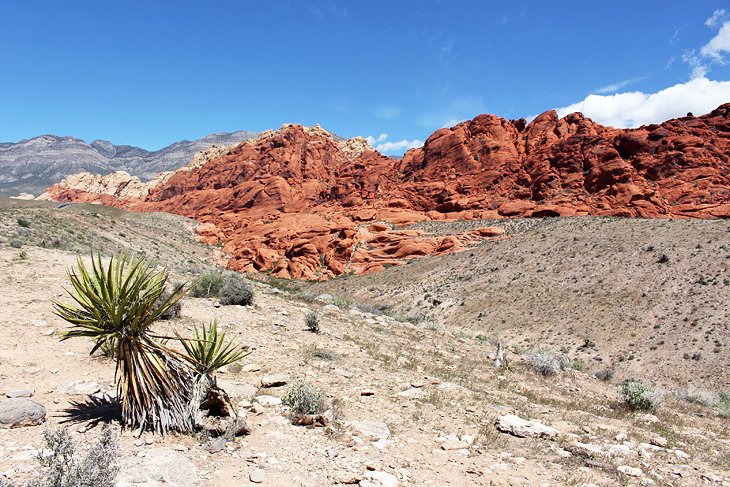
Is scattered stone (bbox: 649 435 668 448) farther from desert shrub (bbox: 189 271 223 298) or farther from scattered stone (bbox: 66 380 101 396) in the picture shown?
desert shrub (bbox: 189 271 223 298)

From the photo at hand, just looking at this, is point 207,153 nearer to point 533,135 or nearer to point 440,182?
point 440,182

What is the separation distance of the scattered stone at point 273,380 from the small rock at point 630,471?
4.93 meters

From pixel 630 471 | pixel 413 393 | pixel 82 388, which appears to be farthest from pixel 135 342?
pixel 630 471

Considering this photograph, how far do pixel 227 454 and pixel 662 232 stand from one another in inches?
1269

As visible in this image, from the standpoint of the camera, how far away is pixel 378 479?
4.52 m

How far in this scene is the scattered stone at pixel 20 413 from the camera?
4625mm

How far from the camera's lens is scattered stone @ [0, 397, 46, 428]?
15.2 feet

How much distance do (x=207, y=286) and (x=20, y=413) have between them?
8.60 meters

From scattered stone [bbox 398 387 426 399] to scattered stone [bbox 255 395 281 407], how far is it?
2196 mm

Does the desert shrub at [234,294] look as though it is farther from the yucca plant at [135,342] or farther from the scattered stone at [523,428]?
the scattered stone at [523,428]

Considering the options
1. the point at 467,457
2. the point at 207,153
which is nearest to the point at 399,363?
the point at 467,457

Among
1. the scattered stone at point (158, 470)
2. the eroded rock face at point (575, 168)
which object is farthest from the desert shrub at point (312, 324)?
the eroded rock face at point (575, 168)

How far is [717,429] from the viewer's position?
7984mm

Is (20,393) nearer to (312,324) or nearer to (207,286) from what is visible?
(312,324)
